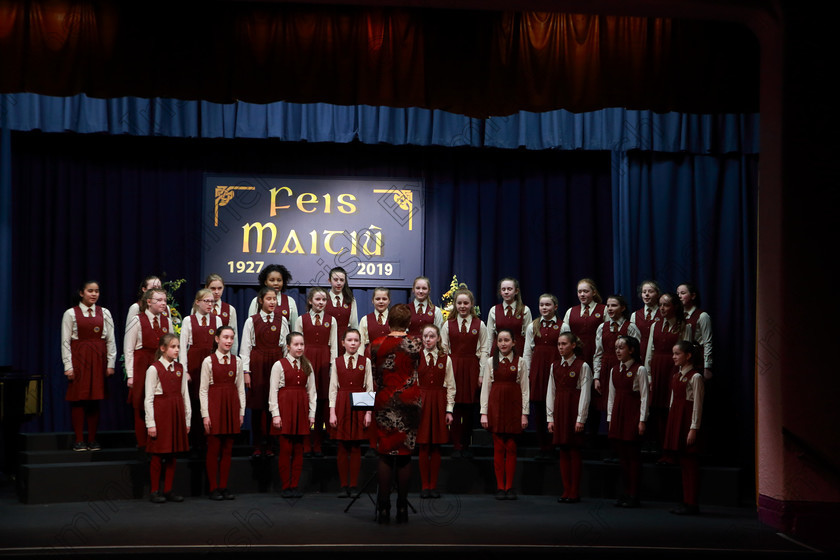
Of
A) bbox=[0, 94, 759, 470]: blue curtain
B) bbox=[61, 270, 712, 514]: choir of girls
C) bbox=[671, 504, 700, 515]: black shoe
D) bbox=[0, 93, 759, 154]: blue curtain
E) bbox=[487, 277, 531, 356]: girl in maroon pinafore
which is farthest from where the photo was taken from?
bbox=[0, 94, 759, 470]: blue curtain

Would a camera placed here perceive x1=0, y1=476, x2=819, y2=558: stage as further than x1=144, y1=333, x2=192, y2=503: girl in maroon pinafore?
No

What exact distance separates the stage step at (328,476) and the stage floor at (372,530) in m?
0.16

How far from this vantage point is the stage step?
20.5 ft

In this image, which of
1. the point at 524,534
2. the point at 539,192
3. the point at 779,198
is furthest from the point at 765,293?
the point at 539,192

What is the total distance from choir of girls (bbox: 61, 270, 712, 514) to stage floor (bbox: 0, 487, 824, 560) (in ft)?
1.02

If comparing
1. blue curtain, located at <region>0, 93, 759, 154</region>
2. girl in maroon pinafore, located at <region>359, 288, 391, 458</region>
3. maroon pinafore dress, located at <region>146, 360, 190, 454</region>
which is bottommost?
maroon pinafore dress, located at <region>146, 360, 190, 454</region>

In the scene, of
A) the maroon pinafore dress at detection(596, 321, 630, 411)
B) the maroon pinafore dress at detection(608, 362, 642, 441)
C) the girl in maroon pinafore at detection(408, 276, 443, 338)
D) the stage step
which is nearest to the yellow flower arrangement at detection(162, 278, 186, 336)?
the stage step

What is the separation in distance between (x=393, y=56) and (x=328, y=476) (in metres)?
3.03

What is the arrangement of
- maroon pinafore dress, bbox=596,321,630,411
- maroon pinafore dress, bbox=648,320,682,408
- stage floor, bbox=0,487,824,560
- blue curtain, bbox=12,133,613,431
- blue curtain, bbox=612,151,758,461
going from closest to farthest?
stage floor, bbox=0,487,824,560, maroon pinafore dress, bbox=648,320,682,408, maroon pinafore dress, bbox=596,321,630,411, blue curtain, bbox=612,151,758,461, blue curtain, bbox=12,133,613,431

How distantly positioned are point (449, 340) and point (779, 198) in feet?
8.58

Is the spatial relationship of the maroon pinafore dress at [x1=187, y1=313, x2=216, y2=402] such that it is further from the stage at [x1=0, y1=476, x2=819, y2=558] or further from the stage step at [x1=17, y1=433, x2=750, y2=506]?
the stage at [x1=0, y1=476, x2=819, y2=558]

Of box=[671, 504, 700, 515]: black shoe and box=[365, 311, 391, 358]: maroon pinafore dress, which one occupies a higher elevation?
box=[365, 311, 391, 358]: maroon pinafore dress

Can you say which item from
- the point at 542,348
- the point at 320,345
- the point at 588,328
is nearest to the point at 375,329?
the point at 320,345

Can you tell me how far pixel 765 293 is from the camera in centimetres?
579
